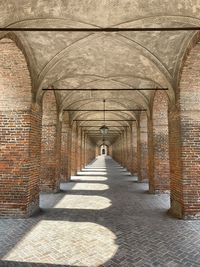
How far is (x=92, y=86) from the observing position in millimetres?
11055

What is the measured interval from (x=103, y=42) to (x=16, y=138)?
12.7 feet

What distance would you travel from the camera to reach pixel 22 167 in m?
7.06

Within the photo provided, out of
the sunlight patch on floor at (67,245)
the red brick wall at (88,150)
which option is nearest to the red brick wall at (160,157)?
the sunlight patch on floor at (67,245)

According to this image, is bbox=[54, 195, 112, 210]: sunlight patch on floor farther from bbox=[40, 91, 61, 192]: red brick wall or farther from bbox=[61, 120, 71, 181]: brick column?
bbox=[61, 120, 71, 181]: brick column

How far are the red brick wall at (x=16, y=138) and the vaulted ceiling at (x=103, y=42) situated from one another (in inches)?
20.9

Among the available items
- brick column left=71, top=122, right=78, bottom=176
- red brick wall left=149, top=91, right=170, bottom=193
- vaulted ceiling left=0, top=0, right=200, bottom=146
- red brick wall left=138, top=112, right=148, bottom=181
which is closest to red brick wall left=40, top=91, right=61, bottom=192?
vaulted ceiling left=0, top=0, right=200, bottom=146

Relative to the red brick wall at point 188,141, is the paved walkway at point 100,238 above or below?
below

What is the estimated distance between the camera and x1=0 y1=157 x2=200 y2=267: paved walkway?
411cm

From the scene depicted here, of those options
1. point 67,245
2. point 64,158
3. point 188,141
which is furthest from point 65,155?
point 67,245

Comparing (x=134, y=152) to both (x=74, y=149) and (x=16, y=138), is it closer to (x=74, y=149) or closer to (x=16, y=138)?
(x=74, y=149)

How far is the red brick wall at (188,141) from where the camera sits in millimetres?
6828

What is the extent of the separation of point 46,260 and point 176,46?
20.6 feet

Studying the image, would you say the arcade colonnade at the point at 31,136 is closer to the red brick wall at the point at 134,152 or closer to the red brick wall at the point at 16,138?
the red brick wall at the point at 16,138

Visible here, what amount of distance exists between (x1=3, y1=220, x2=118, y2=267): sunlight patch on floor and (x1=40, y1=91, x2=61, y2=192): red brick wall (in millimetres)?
5114
